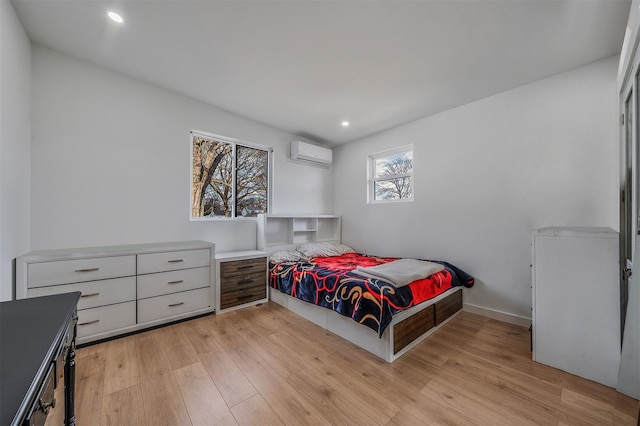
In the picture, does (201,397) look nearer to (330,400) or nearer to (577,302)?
(330,400)

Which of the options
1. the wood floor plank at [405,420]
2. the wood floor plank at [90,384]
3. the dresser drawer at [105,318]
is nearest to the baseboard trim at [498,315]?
the wood floor plank at [405,420]

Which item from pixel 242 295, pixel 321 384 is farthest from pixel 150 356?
pixel 321 384

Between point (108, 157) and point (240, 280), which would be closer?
point (108, 157)

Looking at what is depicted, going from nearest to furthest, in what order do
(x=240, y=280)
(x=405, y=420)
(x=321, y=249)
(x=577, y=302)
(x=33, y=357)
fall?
(x=33, y=357) → (x=405, y=420) → (x=577, y=302) → (x=240, y=280) → (x=321, y=249)

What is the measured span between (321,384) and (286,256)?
1952mm

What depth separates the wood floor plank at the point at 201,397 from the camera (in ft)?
4.58

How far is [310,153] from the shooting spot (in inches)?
164

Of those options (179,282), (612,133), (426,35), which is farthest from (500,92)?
(179,282)

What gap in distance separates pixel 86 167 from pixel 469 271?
438 cm

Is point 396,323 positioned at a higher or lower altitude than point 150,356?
higher

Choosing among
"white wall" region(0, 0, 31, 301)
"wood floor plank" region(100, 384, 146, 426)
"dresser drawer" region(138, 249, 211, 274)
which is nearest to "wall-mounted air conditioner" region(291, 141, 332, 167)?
"dresser drawer" region(138, 249, 211, 274)

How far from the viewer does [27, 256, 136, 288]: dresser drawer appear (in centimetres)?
194

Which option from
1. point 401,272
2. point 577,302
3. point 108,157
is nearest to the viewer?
point 577,302

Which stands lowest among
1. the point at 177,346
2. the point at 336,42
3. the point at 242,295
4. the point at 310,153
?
the point at 177,346
